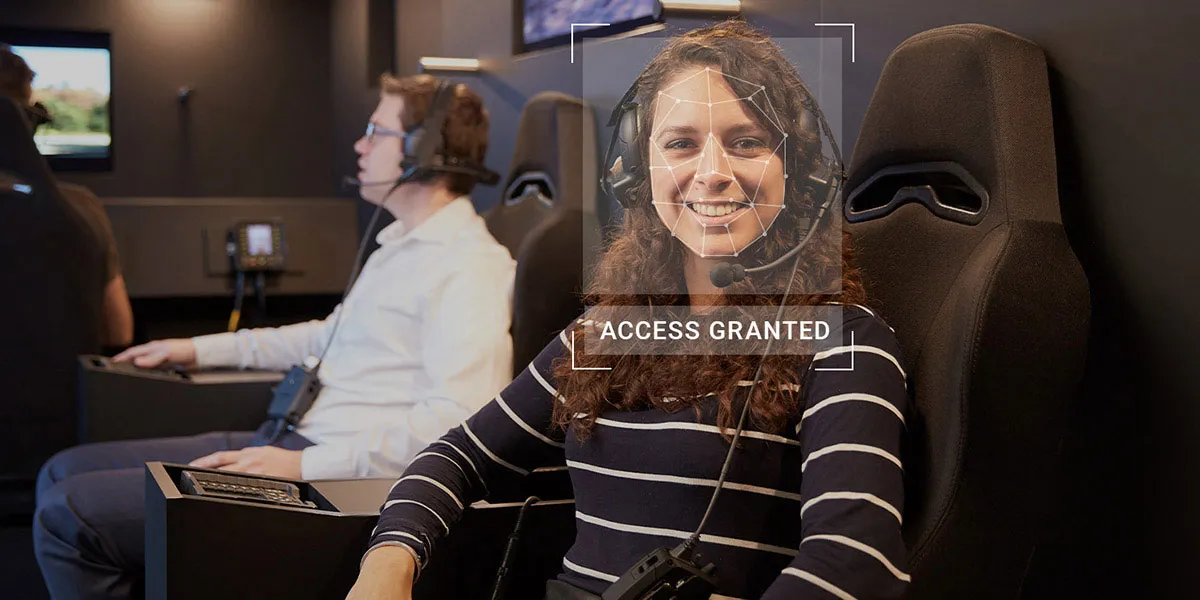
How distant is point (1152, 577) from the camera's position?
127cm

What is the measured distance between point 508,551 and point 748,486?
0.38m

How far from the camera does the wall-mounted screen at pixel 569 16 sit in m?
1.93

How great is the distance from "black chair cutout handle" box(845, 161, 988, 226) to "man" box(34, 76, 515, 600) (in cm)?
69

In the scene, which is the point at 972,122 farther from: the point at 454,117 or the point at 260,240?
the point at 260,240

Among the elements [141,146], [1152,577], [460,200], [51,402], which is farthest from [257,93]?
[1152,577]

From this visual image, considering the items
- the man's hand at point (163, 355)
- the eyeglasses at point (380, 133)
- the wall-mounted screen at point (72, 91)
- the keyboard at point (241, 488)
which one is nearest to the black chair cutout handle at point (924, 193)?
the keyboard at point (241, 488)

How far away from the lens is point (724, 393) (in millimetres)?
1170

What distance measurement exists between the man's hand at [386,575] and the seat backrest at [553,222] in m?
0.62

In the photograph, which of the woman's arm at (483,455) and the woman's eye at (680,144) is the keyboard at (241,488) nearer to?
the woman's arm at (483,455)

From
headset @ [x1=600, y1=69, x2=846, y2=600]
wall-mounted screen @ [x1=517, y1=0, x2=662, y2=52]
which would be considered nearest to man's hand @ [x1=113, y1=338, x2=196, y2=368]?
wall-mounted screen @ [x1=517, y1=0, x2=662, y2=52]

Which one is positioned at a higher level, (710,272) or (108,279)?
(710,272)

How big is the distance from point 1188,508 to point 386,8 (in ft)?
11.4

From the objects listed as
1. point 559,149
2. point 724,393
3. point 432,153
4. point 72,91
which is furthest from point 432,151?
point 72,91

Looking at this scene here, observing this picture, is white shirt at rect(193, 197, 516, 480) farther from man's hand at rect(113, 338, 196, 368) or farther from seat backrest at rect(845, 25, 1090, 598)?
seat backrest at rect(845, 25, 1090, 598)
